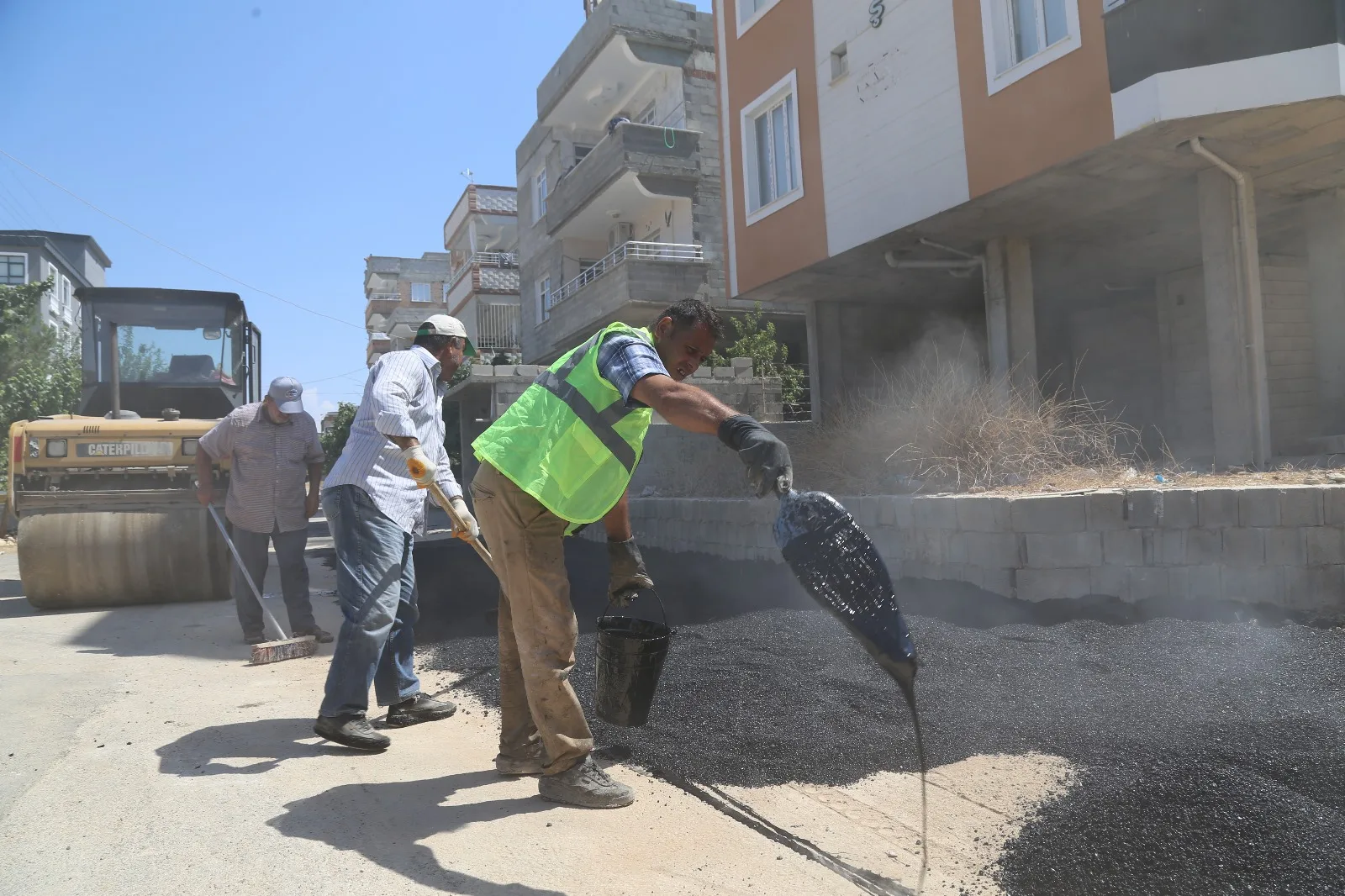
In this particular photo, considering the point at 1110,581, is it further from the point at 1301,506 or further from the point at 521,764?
the point at 521,764

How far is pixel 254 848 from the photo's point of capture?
9.05 feet

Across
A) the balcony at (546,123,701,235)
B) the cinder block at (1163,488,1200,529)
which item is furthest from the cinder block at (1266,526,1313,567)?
the balcony at (546,123,701,235)

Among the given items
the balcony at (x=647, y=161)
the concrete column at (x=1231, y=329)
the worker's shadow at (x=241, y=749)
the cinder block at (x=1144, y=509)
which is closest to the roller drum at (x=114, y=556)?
the worker's shadow at (x=241, y=749)

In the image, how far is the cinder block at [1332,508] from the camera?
5418 millimetres

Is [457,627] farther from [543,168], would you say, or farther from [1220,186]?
[543,168]

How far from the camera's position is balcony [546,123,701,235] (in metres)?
18.4

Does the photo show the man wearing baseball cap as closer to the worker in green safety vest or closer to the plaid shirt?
the worker in green safety vest

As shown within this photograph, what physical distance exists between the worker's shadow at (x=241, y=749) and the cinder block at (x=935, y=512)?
4159 millimetres

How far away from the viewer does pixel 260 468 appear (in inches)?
239

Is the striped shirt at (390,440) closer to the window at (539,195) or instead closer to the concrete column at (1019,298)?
the concrete column at (1019,298)

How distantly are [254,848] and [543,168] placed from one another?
23.5 meters

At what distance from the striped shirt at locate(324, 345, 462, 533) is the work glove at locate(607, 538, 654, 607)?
2.87 feet

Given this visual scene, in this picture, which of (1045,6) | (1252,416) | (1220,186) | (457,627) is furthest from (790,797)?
(1045,6)

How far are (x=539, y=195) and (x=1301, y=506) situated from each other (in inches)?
882
